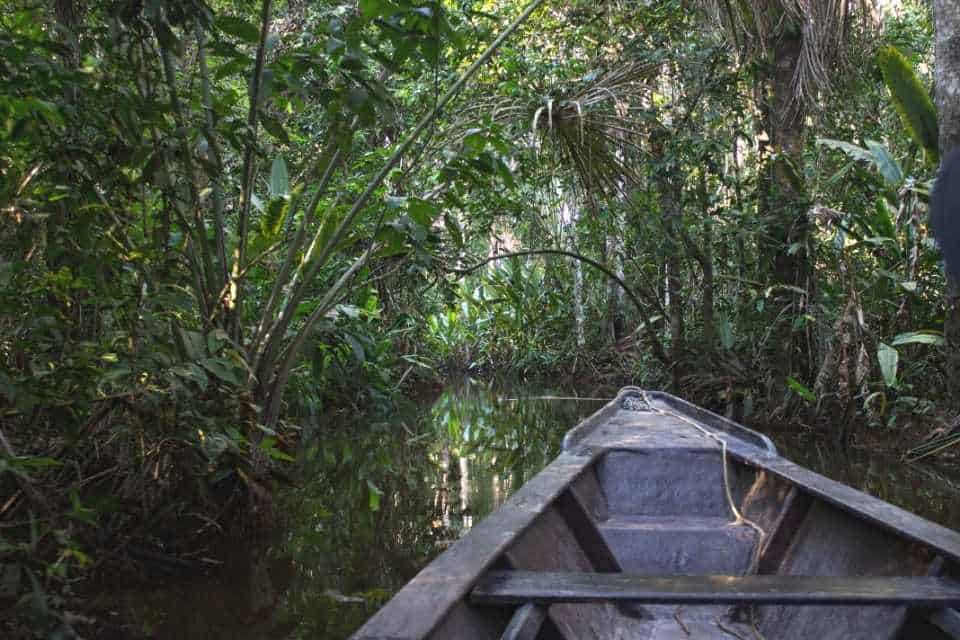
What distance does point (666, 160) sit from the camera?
6332 millimetres

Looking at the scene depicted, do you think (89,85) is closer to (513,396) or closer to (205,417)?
(205,417)

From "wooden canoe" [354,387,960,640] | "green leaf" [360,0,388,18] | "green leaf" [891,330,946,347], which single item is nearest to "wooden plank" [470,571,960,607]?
"wooden canoe" [354,387,960,640]

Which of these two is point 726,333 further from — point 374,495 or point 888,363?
point 374,495

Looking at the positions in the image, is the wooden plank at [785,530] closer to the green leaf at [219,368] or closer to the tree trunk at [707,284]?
the green leaf at [219,368]

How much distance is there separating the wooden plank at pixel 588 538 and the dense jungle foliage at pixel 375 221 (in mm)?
999

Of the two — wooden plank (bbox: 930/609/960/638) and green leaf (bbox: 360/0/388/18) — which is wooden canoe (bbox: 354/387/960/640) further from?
green leaf (bbox: 360/0/388/18)

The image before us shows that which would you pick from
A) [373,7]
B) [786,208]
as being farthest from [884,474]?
[373,7]

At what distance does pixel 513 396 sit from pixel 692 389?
2.81 metres

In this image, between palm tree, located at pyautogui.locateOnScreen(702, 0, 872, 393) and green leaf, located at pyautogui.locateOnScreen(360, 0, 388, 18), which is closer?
green leaf, located at pyautogui.locateOnScreen(360, 0, 388, 18)

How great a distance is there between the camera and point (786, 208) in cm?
574

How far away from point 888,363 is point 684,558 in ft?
8.89

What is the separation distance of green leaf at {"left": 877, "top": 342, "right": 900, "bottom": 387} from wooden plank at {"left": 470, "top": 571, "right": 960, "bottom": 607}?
129 inches

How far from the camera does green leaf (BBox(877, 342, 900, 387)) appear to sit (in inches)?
181

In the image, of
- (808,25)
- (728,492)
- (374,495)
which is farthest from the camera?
(808,25)
